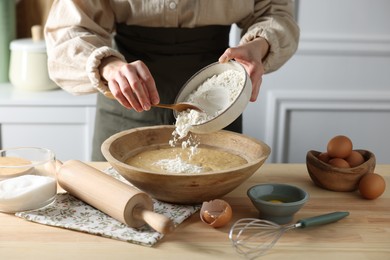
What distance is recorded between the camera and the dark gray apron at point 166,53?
1.81 metres

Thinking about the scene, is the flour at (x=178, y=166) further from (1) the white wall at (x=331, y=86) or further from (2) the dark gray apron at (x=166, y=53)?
(1) the white wall at (x=331, y=86)

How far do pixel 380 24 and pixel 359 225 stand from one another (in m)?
1.61

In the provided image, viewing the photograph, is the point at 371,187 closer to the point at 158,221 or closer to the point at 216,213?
the point at 216,213

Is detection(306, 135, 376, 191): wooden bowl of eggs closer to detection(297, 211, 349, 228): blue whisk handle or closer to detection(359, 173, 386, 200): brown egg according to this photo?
detection(359, 173, 386, 200): brown egg

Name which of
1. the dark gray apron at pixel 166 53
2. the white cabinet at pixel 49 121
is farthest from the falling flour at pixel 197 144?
the white cabinet at pixel 49 121

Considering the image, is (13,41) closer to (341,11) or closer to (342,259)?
(341,11)

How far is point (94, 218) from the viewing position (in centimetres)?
127

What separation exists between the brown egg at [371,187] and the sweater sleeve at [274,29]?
0.45 metres

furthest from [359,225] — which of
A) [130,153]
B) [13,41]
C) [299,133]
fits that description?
[13,41]

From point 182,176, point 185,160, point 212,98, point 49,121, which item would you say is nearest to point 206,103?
point 212,98

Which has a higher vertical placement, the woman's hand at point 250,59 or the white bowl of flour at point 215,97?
the woman's hand at point 250,59

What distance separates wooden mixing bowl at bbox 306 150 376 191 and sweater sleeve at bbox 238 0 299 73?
36cm

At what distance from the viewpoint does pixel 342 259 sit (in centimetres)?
114

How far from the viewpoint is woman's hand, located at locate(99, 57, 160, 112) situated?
1340 mm
